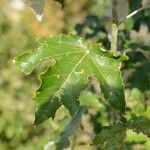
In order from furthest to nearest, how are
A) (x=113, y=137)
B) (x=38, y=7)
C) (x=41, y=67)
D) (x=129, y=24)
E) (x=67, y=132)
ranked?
(x=41, y=67) → (x=129, y=24) → (x=67, y=132) → (x=113, y=137) → (x=38, y=7)

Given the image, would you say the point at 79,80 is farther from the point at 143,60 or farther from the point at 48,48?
the point at 143,60

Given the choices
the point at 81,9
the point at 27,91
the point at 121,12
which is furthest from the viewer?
the point at 81,9

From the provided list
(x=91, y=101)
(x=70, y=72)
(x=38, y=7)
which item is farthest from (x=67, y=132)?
(x=38, y=7)

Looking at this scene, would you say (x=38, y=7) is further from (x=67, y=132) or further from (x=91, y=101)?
(x=91, y=101)

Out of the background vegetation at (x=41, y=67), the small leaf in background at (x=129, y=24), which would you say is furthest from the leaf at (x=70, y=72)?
the small leaf in background at (x=129, y=24)

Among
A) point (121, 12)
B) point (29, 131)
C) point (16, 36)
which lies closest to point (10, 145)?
point (29, 131)
